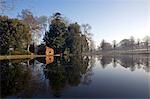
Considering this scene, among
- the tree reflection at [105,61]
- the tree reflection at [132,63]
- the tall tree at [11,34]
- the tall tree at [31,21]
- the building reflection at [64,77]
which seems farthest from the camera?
the tall tree at [31,21]

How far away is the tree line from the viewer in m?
32.4

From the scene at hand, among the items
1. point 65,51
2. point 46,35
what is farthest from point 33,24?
point 65,51

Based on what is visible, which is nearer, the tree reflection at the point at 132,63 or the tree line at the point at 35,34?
the tree reflection at the point at 132,63

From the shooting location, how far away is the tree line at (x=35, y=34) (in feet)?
106

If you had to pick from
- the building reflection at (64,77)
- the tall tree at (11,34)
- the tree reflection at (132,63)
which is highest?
the tall tree at (11,34)

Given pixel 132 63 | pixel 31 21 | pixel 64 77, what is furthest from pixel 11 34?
pixel 64 77

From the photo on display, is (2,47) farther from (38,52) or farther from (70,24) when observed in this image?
(70,24)

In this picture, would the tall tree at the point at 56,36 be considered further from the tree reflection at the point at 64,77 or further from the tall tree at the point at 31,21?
the tree reflection at the point at 64,77

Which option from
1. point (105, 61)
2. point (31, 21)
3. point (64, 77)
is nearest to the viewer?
point (64, 77)

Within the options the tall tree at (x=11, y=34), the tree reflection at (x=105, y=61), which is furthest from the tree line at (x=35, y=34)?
the tree reflection at (x=105, y=61)

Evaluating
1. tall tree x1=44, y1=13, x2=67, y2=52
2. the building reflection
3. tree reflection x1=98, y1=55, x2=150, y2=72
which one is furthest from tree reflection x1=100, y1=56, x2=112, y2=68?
tall tree x1=44, y1=13, x2=67, y2=52

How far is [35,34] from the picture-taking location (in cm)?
4525

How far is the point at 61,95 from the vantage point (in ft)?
25.3

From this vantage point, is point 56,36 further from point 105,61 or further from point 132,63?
point 132,63
